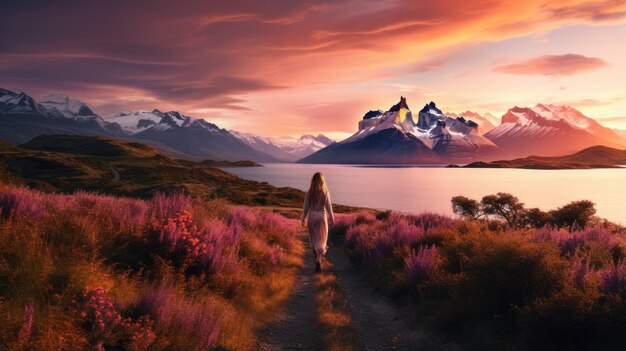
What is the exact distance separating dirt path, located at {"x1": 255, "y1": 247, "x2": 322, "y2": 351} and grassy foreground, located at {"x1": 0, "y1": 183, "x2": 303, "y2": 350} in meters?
0.28

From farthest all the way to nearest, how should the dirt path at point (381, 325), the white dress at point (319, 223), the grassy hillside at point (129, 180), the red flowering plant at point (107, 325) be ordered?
the grassy hillside at point (129, 180) → the white dress at point (319, 223) → the dirt path at point (381, 325) → the red flowering plant at point (107, 325)

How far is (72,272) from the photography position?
229 inches

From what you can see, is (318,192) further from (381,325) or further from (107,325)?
(107,325)

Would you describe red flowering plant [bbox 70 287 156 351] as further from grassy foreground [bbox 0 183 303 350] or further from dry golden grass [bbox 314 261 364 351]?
dry golden grass [bbox 314 261 364 351]

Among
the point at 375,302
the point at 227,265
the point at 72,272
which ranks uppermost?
the point at 72,272

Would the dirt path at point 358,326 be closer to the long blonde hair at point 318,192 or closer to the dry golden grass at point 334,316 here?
the dry golden grass at point 334,316

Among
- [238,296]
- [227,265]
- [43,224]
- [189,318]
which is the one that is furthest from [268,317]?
[43,224]

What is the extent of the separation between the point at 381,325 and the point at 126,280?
5295 millimetres

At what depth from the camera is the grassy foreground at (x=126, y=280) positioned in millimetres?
4922

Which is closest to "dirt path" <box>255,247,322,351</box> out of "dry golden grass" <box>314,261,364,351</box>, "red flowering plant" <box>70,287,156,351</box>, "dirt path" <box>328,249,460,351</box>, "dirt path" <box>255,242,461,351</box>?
"dirt path" <box>255,242,461,351</box>

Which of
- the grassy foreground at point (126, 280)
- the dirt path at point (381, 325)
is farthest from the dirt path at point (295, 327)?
the dirt path at point (381, 325)

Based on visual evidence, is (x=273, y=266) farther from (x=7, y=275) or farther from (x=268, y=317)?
A: (x=7, y=275)

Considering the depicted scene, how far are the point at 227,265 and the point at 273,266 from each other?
3165mm

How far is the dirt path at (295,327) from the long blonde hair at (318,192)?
10.4 ft
